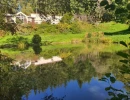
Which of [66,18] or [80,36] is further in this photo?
[66,18]

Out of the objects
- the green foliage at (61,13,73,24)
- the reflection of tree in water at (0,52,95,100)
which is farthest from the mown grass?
the reflection of tree in water at (0,52,95,100)

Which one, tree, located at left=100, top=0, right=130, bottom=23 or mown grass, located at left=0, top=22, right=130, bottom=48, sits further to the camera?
mown grass, located at left=0, top=22, right=130, bottom=48

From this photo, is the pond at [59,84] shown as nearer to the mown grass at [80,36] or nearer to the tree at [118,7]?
the tree at [118,7]

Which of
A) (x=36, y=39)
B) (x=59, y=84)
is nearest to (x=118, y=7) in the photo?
(x=59, y=84)

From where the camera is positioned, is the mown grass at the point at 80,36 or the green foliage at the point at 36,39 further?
the mown grass at the point at 80,36

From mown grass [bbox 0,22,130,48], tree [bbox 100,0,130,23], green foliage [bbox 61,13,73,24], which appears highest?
tree [bbox 100,0,130,23]

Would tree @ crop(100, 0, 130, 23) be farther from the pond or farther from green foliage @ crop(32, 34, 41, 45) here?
green foliage @ crop(32, 34, 41, 45)

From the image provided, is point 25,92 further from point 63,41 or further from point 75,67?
point 63,41

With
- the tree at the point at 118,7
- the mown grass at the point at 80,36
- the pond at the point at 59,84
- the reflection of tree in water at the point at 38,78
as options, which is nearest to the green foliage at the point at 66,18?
the mown grass at the point at 80,36

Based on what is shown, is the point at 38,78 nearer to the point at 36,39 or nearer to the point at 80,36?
the point at 36,39

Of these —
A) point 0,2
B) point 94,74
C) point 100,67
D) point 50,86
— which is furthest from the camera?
point 100,67

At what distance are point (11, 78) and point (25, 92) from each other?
66.1 inches

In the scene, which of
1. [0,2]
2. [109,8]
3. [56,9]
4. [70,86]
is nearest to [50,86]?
[70,86]

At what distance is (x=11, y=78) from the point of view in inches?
376
